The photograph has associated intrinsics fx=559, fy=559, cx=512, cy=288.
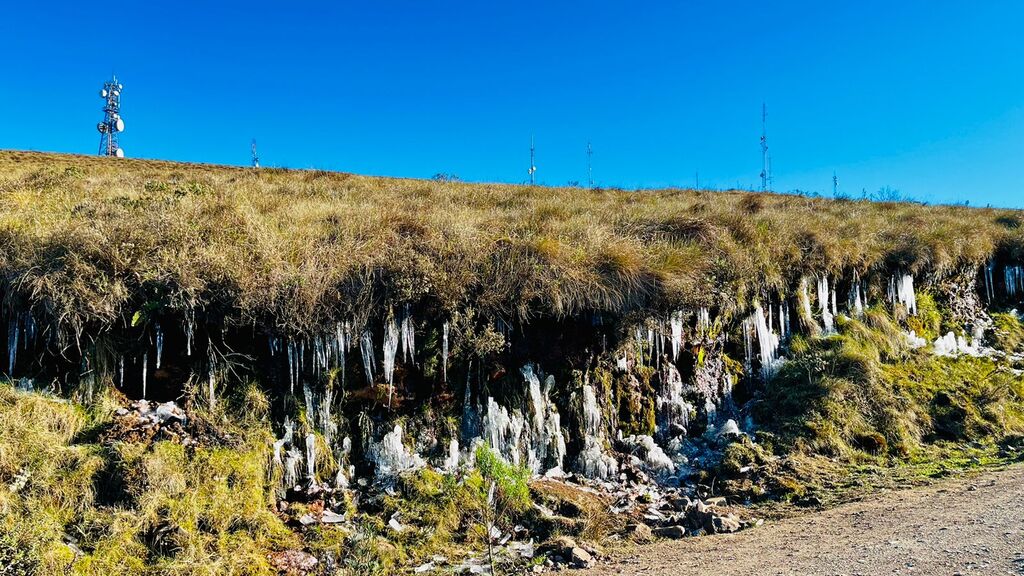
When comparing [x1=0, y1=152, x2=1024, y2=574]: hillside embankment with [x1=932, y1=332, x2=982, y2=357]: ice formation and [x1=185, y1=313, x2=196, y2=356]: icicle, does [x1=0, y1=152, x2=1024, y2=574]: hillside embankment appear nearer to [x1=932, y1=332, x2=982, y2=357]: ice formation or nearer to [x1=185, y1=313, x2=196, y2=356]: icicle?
[x1=185, y1=313, x2=196, y2=356]: icicle

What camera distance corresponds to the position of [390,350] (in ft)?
25.8

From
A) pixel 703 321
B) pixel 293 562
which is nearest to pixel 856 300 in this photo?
pixel 703 321

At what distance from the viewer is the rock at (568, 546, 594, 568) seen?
20.2 feet

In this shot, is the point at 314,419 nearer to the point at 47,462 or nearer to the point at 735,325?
the point at 47,462

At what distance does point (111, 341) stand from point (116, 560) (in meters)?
2.90

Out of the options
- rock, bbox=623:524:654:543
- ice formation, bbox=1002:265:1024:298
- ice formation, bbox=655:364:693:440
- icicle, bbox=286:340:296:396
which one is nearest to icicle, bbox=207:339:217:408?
icicle, bbox=286:340:296:396

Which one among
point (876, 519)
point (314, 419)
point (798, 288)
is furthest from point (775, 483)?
point (314, 419)

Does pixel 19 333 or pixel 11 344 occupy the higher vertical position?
pixel 19 333

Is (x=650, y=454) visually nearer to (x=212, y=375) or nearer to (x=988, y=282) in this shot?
(x=212, y=375)

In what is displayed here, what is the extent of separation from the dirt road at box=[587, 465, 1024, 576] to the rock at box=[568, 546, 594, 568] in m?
0.16

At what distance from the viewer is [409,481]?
7145 mm

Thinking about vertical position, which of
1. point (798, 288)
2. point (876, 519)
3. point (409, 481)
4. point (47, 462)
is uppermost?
point (798, 288)

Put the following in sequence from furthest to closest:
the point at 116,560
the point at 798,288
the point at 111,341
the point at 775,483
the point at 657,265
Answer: the point at 798,288 → the point at 657,265 → the point at 775,483 → the point at 111,341 → the point at 116,560

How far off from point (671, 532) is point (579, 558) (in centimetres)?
134
